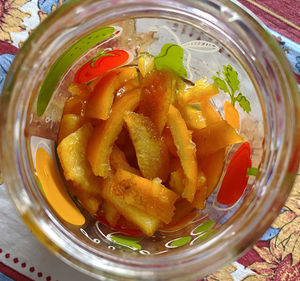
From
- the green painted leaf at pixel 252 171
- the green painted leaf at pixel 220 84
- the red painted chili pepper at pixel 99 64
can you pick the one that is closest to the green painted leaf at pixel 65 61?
the red painted chili pepper at pixel 99 64

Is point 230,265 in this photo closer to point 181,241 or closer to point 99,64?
point 181,241

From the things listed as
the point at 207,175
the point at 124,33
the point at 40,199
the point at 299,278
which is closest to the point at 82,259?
the point at 40,199

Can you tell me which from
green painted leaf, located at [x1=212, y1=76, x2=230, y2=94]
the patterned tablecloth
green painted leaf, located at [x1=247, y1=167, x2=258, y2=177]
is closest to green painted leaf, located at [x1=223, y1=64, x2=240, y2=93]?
green painted leaf, located at [x1=212, y1=76, x2=230, y2=94]

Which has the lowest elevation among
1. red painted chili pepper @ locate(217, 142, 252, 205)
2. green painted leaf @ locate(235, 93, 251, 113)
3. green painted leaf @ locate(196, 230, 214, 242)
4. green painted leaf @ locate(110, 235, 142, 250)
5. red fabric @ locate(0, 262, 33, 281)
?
red fabric @ locate(0, 262, 33, 281)

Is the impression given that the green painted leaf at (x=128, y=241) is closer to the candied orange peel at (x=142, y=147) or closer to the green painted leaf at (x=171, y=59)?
the candied orange peel at (x=142, y=147)

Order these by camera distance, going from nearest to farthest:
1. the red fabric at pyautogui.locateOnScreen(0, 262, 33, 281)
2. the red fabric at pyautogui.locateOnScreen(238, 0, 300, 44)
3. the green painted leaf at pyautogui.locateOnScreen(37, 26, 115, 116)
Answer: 1. the green painted leaf at pyautogui.locateOnScreen(37, 26, 115, 116)
2. the red fabric at pyautogui.locateOnScreen(0, 262, 33, 281)
3. the red fabric at pyautogui.locateOnScreen(238, 0, 300, 44)

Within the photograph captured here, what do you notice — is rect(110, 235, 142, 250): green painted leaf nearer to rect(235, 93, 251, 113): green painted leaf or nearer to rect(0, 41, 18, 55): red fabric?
rect(235, 93, 251, 113): green painted leaf
